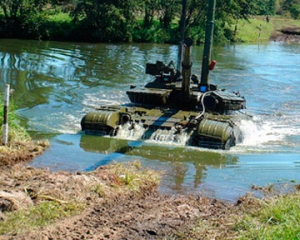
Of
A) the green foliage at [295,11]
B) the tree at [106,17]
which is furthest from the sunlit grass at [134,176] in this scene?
the green foliage at [295,11]

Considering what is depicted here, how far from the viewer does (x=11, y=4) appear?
135 ft

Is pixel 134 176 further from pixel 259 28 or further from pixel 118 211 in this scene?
pixel 259 28

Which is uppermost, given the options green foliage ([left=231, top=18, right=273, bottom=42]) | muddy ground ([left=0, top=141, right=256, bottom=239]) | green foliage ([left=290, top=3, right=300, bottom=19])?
green foliage ([left=290, top=3, right=300, bottom=19])

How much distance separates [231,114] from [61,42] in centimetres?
2825

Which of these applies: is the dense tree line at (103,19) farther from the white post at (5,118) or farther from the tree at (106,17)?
the white post at (5,118)

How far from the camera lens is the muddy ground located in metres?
6.41

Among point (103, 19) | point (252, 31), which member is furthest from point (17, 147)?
point (252, 31)

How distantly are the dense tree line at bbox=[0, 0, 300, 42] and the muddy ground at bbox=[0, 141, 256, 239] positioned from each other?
34356 millimetres

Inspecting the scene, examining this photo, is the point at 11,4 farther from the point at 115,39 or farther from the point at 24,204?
the point at 24,204

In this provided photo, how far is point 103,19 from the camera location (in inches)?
1714

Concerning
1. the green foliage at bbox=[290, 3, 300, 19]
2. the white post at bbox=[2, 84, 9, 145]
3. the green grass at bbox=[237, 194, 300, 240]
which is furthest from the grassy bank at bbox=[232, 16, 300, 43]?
the green grass at bbox=[237, 194, 300, 240]

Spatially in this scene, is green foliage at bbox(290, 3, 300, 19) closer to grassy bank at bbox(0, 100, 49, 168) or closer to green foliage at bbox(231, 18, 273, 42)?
green foliage at bbox(231, 18, 273, 42)

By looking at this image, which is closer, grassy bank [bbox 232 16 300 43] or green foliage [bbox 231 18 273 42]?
green foliage [bbox 231 18 273 42]

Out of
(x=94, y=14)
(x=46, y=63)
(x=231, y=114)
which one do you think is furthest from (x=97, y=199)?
(x=94, y=14)
